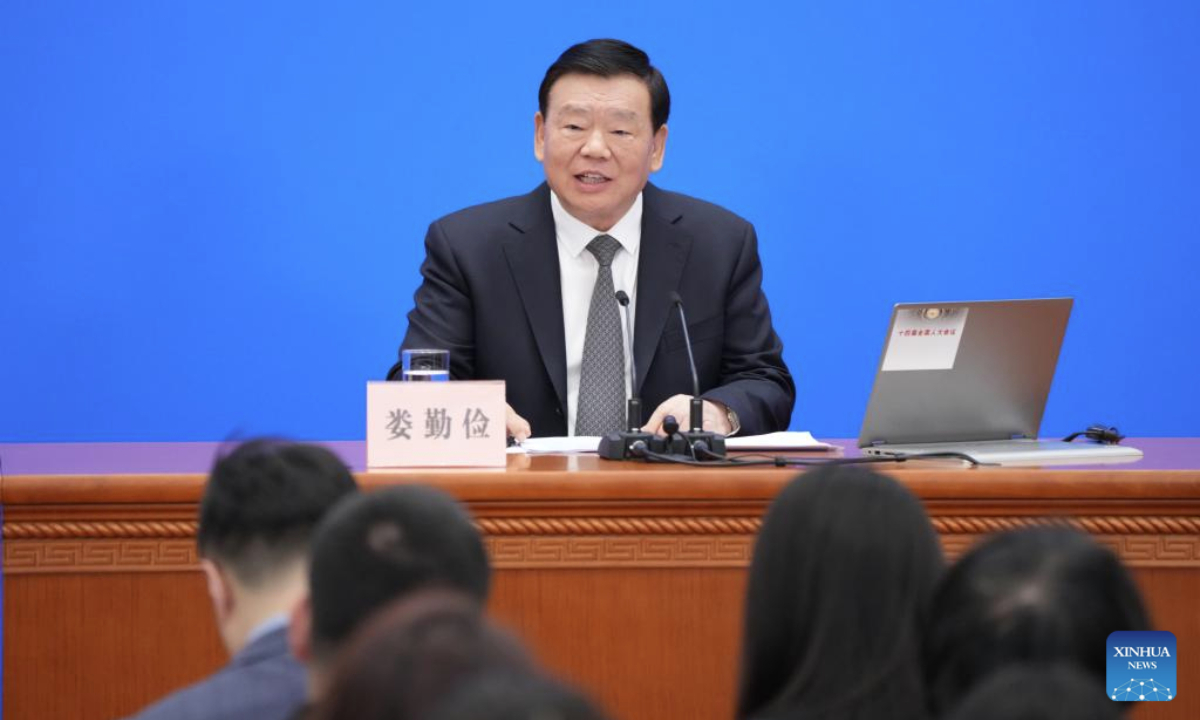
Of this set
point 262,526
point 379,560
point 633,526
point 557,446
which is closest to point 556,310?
point 557,446

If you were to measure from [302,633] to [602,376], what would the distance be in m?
1.77

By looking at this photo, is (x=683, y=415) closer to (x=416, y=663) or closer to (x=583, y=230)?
(x=583, y=230)

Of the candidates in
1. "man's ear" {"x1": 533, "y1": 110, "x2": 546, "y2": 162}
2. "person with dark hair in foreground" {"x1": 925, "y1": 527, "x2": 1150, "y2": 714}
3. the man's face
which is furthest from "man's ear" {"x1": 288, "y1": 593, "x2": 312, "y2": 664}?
"man's ear" {"x1": 533, "y1": 110, "x2": 546, "y2": 162}

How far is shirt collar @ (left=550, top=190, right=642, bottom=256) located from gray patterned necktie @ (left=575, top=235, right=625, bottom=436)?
0.17 meters

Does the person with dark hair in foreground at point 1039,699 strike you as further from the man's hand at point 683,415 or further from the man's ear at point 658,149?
the man's ear at point 658,149

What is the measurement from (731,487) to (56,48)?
228 cm

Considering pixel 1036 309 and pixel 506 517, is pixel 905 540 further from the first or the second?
pixel 1036 309

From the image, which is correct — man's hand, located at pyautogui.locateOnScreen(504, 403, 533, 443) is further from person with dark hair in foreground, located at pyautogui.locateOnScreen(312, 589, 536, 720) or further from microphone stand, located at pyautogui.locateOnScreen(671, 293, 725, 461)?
person with dark hair in foreground, located at pyautogui.locateOnScreen(312, 589, 536, 720)

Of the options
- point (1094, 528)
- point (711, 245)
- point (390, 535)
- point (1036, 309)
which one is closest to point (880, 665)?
point (390, 535)

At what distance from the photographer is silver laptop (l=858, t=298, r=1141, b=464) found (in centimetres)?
245

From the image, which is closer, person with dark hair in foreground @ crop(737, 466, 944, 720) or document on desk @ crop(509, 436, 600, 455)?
person with dark hair in foreground @ crop(737, 466, 944, 720)

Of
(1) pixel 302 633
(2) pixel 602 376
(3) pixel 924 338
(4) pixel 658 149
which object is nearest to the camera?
(1) pixel 302 633

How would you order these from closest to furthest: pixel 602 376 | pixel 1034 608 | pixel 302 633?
pixel 1034 608 → pixel 302 633 → pixel 602 376

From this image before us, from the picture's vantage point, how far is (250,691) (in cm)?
130
